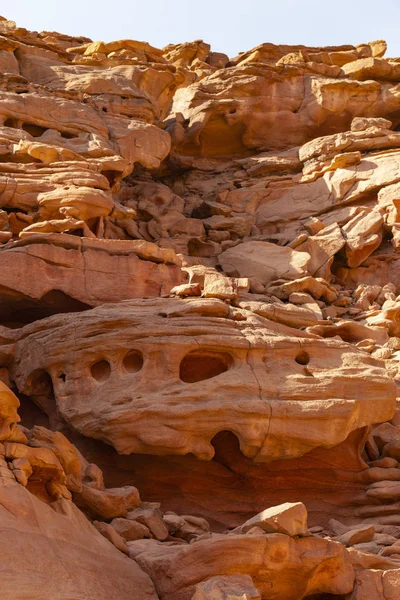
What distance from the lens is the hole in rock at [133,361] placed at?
12.9m

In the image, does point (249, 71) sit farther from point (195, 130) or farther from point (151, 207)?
point (151, 207)

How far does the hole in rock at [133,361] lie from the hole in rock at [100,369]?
0.90 ft

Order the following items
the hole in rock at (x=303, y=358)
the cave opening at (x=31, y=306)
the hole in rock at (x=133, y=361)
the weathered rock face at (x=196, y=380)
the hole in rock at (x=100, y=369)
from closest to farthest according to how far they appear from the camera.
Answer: the weathered rock face at (x=196, y=380)
the hole in rock at (x=133, y=361)
the hole in rock at (x=100, y=369)
the hole in rock at (x=303, y=358)
the cave opening at (x=31, y=306)

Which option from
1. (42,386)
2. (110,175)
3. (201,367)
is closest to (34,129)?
(110,175)

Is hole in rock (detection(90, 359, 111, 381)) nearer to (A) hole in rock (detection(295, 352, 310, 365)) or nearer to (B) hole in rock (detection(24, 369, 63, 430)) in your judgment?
(B) hole in rock (detection(24, 369, 63, 430))

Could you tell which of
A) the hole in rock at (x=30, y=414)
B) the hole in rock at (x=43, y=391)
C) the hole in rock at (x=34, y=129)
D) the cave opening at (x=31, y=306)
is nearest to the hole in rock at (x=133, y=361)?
the hole in rock at (x=43, y=391)

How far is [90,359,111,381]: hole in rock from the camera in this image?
1304cm

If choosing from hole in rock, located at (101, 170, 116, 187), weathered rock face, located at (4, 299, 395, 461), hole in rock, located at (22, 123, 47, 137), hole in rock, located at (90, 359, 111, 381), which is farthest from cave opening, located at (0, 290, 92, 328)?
hole in rock, located at (22, 123, 47, 137)

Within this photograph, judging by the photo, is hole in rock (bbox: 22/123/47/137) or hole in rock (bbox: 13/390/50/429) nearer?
hole in rock (bbox: 13/390/50/429)

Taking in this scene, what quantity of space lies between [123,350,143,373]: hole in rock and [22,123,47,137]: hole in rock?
10197 mm

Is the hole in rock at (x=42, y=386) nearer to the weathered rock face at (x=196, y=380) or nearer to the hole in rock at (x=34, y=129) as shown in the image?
the weathered rock face at (x=196, y=380)

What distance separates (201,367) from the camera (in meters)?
13.3

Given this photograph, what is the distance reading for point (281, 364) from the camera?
13078mm

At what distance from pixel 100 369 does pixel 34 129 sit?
1026 cm
